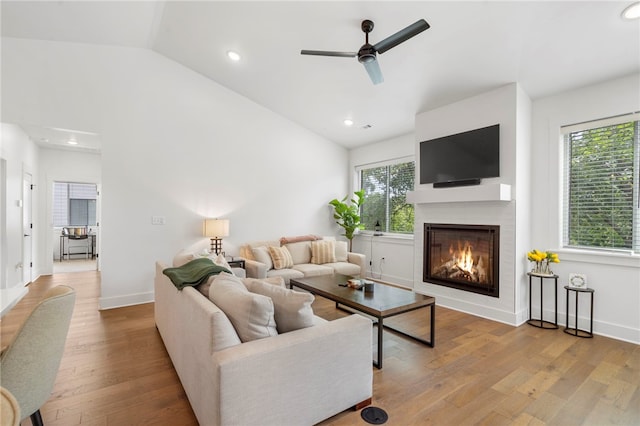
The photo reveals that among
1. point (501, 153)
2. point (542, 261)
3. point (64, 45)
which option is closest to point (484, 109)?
point (501, 153)

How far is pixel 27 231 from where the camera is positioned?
17.9 feet

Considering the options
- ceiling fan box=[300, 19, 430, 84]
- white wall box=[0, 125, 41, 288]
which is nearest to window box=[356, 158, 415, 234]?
ceiling fan box=[300, 19, 430, 84]

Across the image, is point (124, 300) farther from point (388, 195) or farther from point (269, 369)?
point (388, 195)

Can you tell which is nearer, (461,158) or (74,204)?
(461,158)

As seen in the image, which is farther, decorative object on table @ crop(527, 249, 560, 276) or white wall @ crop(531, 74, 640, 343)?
decorative object on table @ crop(527, 249, 560, 276)

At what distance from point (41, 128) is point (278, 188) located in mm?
3369

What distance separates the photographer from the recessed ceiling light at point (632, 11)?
242 cm

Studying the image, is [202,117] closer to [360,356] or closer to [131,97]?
[131,97]

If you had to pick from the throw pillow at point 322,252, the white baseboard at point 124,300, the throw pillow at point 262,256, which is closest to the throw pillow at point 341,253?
the throw pillow at point 322,252

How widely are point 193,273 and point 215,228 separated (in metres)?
2.36

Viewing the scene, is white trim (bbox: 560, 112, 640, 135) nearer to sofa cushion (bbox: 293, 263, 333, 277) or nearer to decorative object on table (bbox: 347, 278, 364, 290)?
decorative object on table (bbox: 347, 278, 364, 290)

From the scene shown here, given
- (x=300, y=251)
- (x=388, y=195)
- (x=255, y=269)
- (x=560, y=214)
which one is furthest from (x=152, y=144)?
(x=560, y=214)

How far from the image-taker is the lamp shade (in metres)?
4.66

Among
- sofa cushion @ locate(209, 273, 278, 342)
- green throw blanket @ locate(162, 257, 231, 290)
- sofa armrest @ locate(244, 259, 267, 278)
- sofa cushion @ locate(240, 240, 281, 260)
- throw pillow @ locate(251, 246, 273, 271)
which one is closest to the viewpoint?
sofa cushion @ locate(209, 273, 278, 342)
